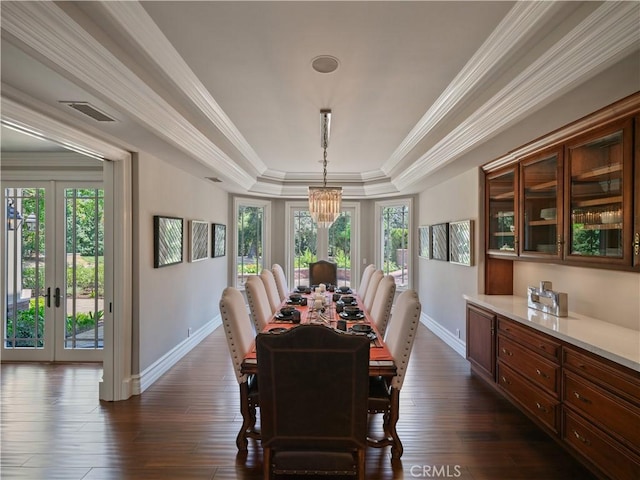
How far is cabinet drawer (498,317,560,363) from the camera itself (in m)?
2.50

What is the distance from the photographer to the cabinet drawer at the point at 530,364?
2502mm

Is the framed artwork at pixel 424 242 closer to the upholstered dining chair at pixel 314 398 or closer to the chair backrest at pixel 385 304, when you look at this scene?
the chair backrest at pixel 385 304

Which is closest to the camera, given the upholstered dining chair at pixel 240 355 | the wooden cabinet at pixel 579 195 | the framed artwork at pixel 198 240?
the wooden cabinet at pixel 579 195

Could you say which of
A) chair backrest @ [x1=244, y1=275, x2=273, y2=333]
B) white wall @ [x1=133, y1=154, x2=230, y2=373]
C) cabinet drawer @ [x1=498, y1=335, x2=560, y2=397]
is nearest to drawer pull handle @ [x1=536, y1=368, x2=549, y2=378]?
cabinet drawer @ [x1=498, y1=335, x2=560, y2=397]

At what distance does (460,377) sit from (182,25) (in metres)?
4.10

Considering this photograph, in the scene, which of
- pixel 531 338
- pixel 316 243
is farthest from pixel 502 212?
pixel 316 243

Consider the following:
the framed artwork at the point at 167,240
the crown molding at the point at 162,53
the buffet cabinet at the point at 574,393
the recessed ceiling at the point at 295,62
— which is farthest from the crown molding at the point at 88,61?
the buffet cabinet at the point at 574,393

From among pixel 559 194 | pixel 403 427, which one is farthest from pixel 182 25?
pixel 403 427

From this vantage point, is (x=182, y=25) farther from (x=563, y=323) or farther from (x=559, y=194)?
(x=563, y=323)

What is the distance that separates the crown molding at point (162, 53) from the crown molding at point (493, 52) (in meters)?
2.01

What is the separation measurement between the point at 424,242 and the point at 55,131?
549 centimetres

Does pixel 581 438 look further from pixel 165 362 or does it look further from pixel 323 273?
pixel 323 273

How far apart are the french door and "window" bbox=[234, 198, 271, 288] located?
2.99m

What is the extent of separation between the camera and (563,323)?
8.75ft
